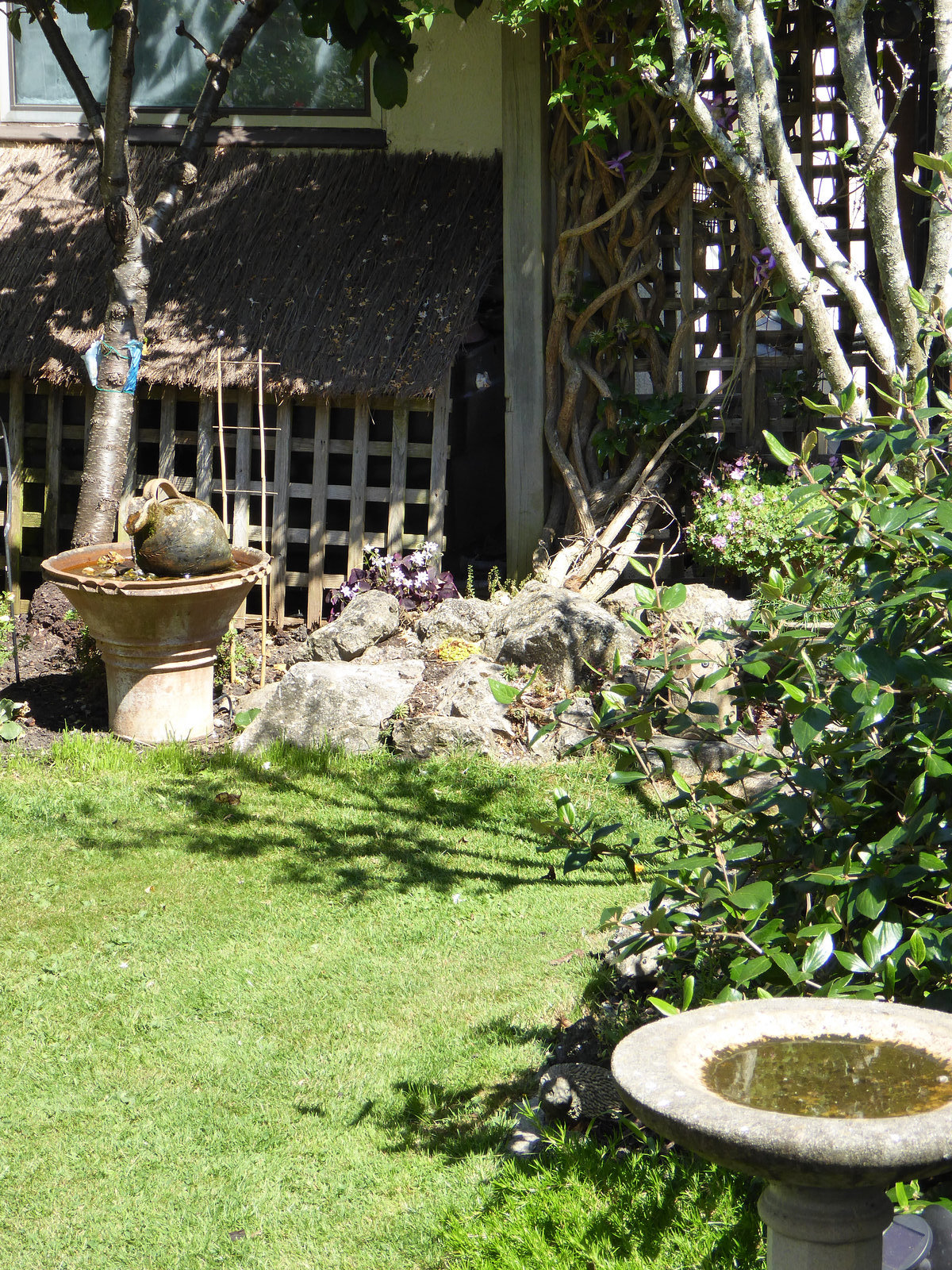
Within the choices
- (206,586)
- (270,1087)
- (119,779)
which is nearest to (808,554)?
(206,586)

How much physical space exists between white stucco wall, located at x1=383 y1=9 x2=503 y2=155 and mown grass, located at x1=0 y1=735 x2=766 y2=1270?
4822 millimetres

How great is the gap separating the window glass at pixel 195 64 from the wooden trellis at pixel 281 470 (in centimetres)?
236

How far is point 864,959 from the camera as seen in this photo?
7.42ft

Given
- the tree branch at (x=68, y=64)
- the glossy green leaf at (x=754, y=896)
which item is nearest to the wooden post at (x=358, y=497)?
the tree branch at (x=68, y=64)

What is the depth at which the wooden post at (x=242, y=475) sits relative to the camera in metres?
7.69

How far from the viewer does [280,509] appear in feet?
25.3

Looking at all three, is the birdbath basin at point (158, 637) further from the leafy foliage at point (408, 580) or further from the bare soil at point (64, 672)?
the leafy foliage at point (408, 580)

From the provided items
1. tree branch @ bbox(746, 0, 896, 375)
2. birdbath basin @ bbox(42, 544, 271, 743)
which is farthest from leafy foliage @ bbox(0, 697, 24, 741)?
tree branch @ bbox(746, 0, 896, 375)

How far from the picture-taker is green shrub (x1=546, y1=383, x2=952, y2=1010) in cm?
227

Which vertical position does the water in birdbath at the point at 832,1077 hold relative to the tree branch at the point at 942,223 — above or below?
below

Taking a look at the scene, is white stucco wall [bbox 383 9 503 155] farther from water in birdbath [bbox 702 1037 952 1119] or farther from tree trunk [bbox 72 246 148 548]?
water in birdbath [bbox 702 1037 952 1119]

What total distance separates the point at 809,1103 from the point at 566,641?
176 inches

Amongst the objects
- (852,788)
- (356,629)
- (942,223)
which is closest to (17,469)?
(356,629)

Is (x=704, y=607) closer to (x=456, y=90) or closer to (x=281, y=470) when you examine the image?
(x=281, y=470)
